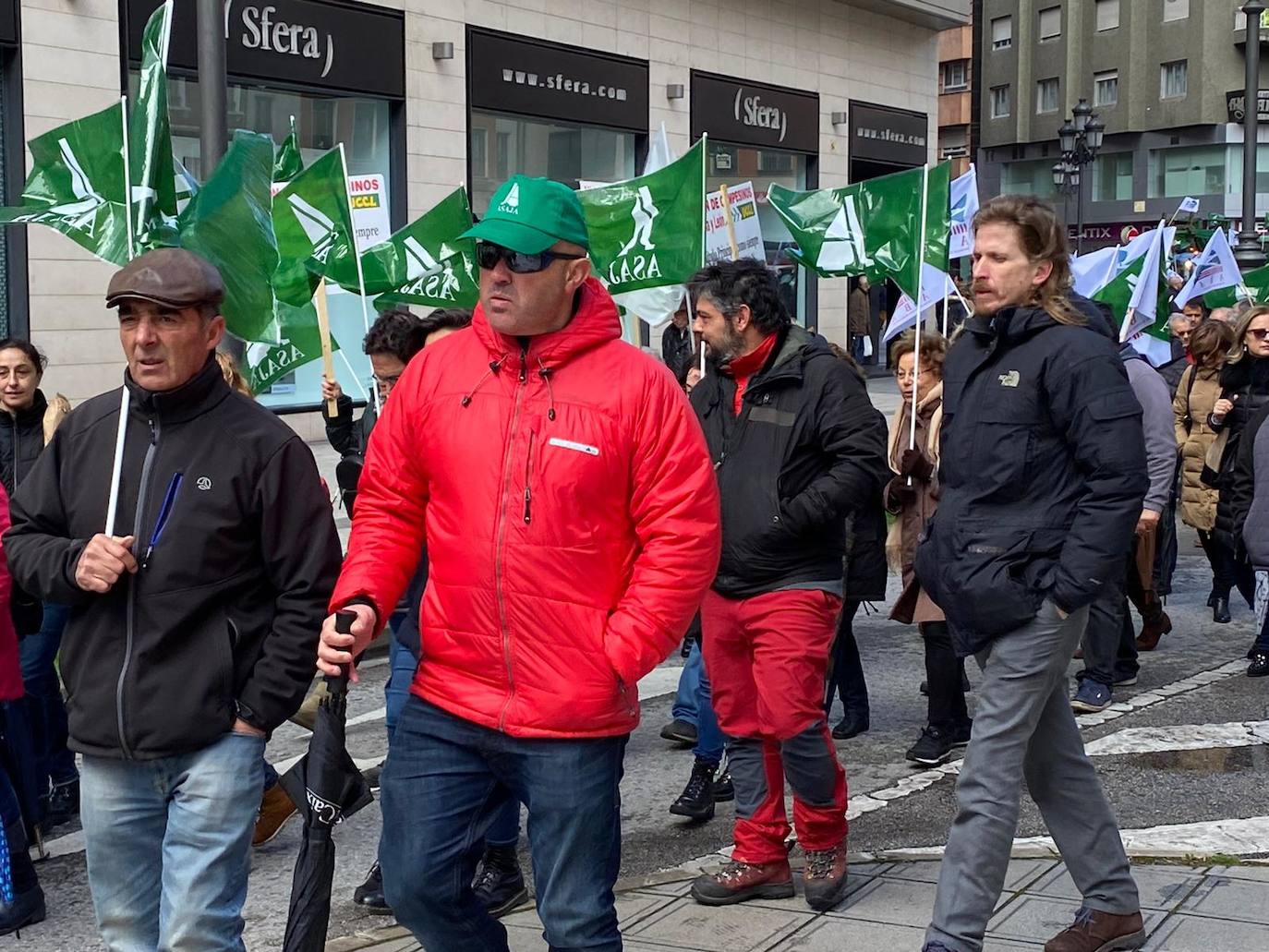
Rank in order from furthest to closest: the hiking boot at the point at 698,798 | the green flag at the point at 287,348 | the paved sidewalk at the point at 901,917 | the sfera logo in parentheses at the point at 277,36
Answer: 1. the sfera logo in parentheses at the point at 277,36
2. the green flag at the point at 287,348
3. the hiking boot at the point at 698,798
4. the paved sidewalk at the point at 901,917

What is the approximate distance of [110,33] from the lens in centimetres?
1532

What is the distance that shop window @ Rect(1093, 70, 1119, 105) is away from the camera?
62.2 metres

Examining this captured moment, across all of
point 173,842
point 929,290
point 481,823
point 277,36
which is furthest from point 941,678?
point 277,36

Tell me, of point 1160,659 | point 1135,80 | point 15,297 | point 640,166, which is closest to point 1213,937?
point 1160,659

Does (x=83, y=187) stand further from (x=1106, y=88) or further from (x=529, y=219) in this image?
(x=1106, y=88)

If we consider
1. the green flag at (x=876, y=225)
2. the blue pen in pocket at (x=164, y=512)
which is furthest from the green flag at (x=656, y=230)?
the blue pen in pocket at (x=164, y=512)

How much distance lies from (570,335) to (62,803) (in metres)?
3.62

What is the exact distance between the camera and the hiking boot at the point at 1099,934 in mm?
4391

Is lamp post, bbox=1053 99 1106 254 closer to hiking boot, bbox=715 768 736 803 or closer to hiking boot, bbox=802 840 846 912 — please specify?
hiking boot, bbox=715 768 736 803

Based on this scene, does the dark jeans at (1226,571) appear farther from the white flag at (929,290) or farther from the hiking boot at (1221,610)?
the white flag at (929,290)

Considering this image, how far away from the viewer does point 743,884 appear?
16.3ft

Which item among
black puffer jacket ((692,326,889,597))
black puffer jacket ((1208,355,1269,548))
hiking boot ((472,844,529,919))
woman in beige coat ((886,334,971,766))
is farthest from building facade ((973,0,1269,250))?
hiking boot ((472,844,529,919))

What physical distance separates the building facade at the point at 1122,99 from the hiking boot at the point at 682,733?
52629 mm

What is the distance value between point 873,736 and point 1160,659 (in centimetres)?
236
